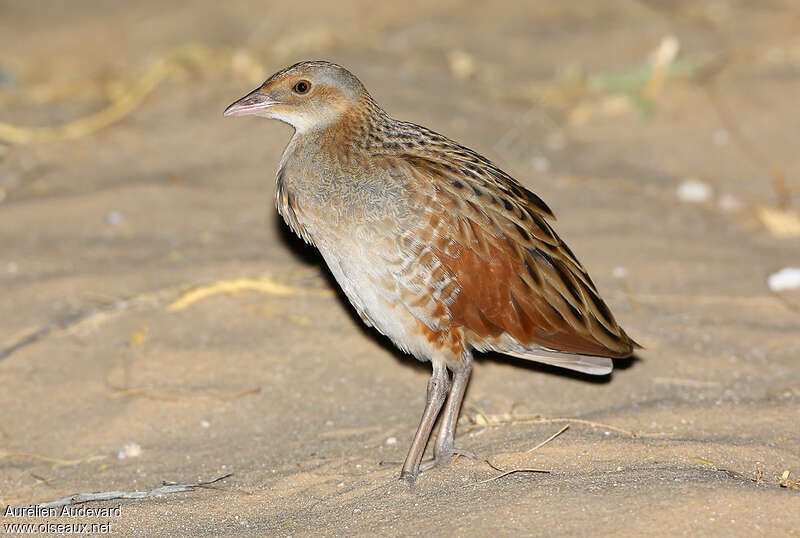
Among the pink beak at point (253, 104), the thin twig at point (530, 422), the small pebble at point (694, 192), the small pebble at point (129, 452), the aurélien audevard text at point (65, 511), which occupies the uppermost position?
the pink beak at point (253, 104)

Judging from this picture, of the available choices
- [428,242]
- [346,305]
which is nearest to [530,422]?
[428,242]

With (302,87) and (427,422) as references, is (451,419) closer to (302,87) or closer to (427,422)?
(427,422)

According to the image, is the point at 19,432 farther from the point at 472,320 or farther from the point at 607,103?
the point at 607,103

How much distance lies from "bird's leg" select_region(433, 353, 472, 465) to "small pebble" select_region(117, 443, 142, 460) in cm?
136

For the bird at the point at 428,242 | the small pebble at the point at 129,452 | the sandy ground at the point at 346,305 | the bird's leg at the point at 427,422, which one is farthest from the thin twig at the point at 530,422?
the small pebble at the point at 129,452

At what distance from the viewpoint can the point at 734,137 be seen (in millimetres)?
7199

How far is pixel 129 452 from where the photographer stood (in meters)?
4.38

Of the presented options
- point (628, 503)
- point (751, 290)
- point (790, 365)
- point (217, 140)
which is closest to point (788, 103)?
point (751, 290)

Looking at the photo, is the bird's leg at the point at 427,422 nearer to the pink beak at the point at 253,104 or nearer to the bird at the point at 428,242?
the bird at the point at 428,242

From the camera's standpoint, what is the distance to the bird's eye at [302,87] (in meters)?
4.26

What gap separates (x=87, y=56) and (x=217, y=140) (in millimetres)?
2090

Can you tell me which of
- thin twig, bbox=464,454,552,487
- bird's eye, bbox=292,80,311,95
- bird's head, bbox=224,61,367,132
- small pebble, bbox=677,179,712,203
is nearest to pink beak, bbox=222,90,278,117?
bird's head, bbox=224,61,367,132

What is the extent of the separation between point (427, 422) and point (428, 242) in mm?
753

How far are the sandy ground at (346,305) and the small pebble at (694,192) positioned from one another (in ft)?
0.17
